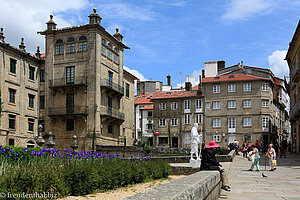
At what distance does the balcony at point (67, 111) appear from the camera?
39.5 meters

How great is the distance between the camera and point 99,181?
31.2 feet

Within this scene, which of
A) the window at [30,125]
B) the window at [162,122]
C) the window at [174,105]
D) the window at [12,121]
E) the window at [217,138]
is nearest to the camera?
the window at [12,121]

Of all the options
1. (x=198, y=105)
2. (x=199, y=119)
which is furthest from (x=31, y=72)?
(x=199, y=119)

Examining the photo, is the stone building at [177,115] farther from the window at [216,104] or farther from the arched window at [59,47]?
the arched window at [59,47]

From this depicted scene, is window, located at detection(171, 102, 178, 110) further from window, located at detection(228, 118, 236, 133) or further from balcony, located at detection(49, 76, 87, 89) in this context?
balcony, located at detection(49, 76, 87, 89)

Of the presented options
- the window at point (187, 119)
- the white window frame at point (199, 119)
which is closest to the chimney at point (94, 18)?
the window at point (187, 119)

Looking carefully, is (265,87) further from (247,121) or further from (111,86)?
(111,86)

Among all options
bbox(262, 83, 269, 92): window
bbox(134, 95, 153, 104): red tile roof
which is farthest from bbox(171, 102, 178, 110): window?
bbox(262, 83, 269, 92): window

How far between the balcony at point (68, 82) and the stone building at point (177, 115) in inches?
724

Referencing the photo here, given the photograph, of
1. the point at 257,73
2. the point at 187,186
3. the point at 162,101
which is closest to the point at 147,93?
the point at 162,101

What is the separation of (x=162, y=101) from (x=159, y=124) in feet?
12.4

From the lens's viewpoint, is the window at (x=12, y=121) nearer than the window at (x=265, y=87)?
Yes

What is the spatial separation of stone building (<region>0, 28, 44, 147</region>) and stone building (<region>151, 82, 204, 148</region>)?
21169 mm

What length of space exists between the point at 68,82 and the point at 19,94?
18.5ft
